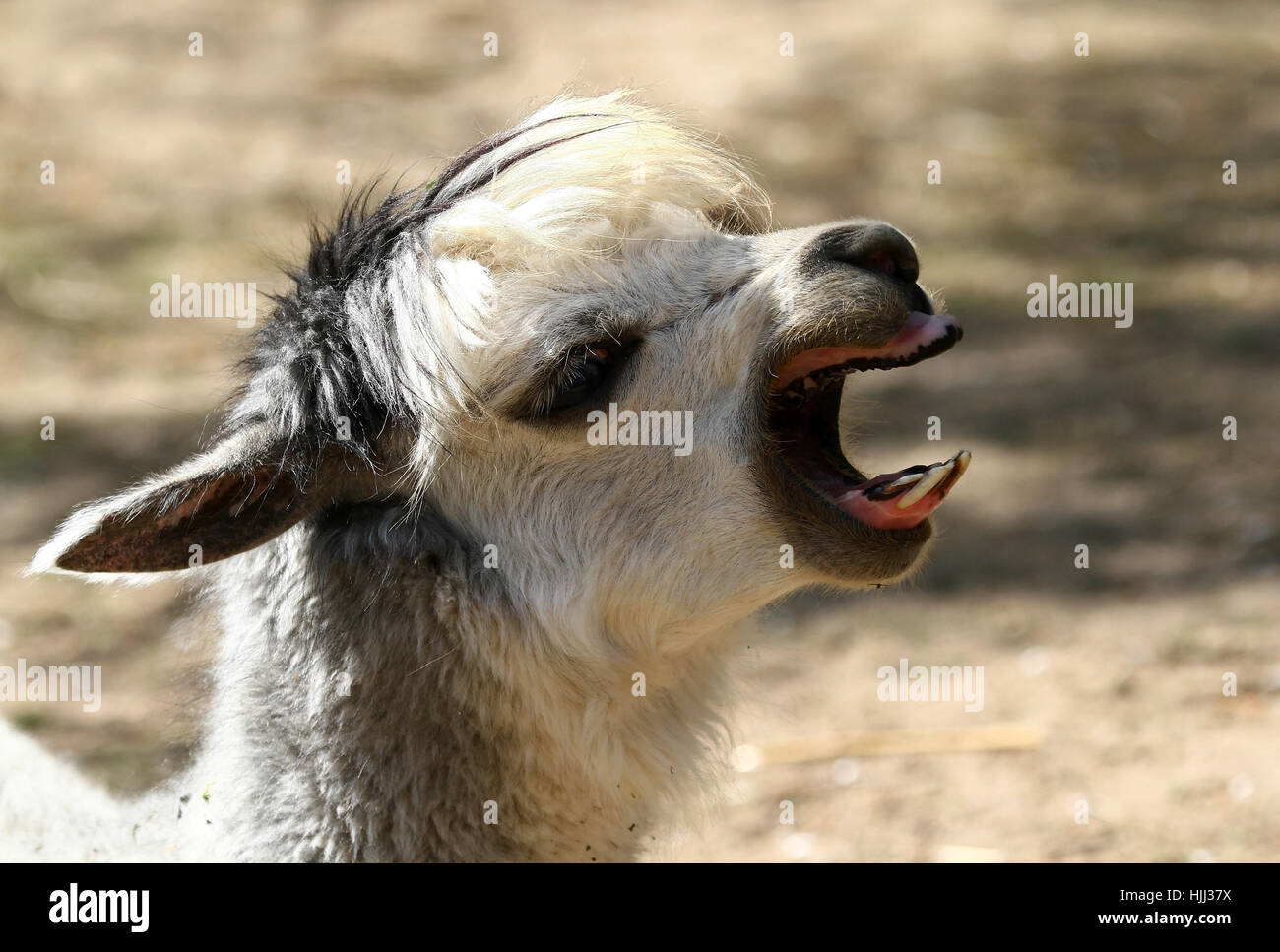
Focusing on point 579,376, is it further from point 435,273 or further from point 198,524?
point 198,524

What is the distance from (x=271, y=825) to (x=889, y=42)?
1031cm

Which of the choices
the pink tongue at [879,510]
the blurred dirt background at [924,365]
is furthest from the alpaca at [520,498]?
the blurred dirt background at [924,365]

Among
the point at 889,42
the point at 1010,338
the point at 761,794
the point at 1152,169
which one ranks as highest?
the point at 889,42

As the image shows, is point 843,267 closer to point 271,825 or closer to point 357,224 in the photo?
point 357,224

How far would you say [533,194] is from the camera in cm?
306

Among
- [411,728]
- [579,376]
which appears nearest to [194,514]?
[411,728]

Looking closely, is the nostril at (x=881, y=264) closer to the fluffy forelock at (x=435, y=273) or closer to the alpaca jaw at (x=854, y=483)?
the alpaca jaw at (x=854, y=483)

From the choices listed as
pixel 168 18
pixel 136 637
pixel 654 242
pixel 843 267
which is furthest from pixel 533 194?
pixel 168 18

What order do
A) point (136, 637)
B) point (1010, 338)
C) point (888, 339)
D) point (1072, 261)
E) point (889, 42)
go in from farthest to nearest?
1. point (889, 42)
2. point (1072, 261)
3. point (1010, 338)
4. point (136, 637)
5. point (888, 339)

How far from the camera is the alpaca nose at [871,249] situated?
9.99 feet

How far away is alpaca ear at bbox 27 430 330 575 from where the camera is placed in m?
2.69

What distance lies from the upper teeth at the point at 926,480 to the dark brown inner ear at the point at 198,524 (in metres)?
1.25

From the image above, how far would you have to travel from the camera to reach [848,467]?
3.17 m

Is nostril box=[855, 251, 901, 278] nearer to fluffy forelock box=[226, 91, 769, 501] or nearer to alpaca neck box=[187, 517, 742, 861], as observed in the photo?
fluffy forelock box=[226, 91, 769, 501]
